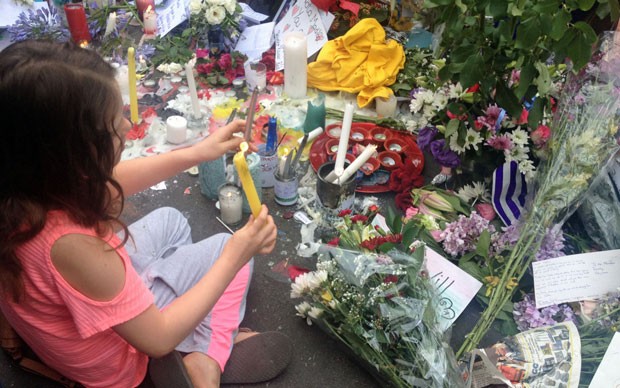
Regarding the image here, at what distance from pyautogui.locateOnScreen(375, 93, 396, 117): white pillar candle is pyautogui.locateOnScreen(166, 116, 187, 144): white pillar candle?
2.88 ft

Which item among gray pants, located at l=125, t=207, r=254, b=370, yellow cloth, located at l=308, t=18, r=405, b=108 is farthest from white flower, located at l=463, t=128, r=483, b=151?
gray pants, located at l=125, t=207, r=254, b=370

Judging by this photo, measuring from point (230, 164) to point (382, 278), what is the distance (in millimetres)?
899

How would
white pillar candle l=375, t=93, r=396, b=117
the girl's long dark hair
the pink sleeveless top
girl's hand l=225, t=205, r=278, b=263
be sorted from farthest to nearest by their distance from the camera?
white pillar candle l=375, t=93, r=396, b=117, girl's hand l=225, t=205, r=278, b=263, the pink sleeveless top, the girl's long dark hair

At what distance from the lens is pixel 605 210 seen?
1543 mm

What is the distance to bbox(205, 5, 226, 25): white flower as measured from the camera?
2.51 metres

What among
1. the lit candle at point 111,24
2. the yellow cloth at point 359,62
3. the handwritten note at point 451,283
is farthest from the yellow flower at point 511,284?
the lit candle at point 111,24

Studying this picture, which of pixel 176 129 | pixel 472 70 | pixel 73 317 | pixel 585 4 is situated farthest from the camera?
pixel 176 129

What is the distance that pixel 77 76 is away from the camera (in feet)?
2.74

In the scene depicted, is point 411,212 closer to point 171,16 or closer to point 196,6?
point 196,6

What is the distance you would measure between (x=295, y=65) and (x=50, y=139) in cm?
163

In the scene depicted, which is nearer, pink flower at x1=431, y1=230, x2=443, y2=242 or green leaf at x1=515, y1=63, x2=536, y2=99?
green leaf at x1=515, y1=63, x2=536, y2=99

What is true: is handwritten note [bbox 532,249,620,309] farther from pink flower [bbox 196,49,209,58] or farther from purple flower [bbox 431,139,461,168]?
pink flower [bbox 196,49,209,58]

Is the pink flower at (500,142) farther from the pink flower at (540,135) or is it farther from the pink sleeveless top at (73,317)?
the pink sleeveless top at (73,317)

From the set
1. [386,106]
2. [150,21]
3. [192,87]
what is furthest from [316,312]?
[150,21]
